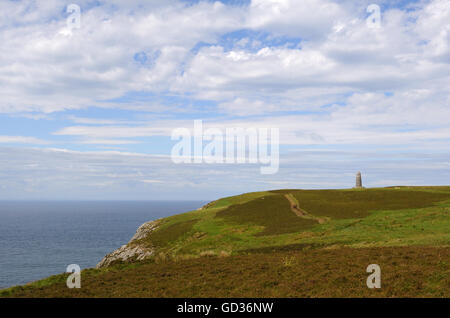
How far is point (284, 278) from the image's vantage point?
81.1 feet

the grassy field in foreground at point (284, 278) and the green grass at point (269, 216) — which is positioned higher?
the green grass at point (269, 216)

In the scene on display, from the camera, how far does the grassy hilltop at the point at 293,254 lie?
22717mm

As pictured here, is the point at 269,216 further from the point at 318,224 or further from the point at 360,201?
the point at 360,201

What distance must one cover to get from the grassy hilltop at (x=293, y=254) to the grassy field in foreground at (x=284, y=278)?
2.9 inches

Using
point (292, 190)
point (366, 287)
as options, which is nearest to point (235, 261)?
point (366, 287)

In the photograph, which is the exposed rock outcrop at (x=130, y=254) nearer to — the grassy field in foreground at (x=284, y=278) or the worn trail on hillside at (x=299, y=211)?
the grassy field in foreground at (x=284, y=278)

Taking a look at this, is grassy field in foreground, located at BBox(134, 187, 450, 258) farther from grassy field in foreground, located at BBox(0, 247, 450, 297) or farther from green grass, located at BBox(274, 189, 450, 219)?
grassy field in foreground, located at BBox(0, 247, 450, 297)

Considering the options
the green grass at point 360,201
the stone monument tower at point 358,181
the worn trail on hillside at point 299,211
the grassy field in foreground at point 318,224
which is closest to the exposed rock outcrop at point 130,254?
the grassy field in foreground at point 318,224

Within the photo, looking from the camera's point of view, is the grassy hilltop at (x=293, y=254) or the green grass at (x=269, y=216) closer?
the grassy hilltop at (x=293, y=254)

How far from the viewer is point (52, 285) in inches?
1093

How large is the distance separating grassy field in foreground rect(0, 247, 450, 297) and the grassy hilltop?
0.07 metres

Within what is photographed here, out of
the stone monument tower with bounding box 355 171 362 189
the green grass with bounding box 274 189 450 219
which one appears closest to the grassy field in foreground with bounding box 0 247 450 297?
the green grass with bounding box 274 189 450 219
